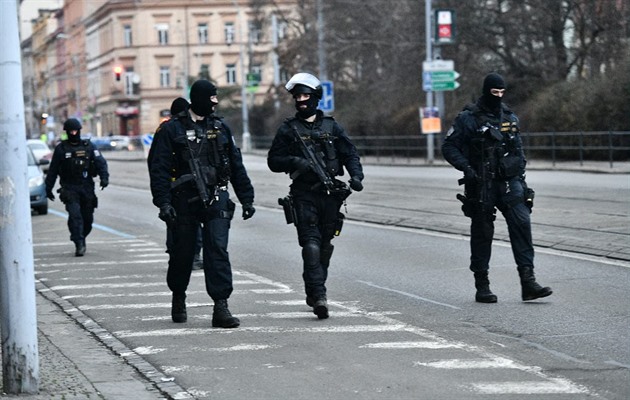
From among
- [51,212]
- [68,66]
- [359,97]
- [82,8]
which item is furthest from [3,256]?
[68,66]

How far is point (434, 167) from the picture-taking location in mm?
42719

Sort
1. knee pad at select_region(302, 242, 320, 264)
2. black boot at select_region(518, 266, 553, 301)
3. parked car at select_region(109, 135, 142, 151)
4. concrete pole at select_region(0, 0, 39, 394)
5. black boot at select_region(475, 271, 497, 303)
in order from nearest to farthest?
concrete pole at select_region(0, 0, 39, 394) → knee pad at select_region(302, 242, 320, 264) → black boot at select_region(518, 266, 553, 301) → black boot at select_region(475, 271, 497, 303) → parked car at select_region(109, 135, 142, 151)

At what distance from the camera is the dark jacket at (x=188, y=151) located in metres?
9.89

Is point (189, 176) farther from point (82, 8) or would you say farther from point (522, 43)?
point (82, 8)

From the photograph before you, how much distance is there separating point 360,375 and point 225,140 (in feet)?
9.13

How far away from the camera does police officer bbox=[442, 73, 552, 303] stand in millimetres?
10789

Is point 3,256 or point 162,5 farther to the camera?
point 162,5

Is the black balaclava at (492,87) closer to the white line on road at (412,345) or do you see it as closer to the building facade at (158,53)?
the white line on road at (412,345)

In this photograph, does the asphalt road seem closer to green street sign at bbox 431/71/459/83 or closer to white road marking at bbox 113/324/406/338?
white road marking at bbox 113/324/406/338

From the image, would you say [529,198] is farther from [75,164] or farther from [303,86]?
[75,164]

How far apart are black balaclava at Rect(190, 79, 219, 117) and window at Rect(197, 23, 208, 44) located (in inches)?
3622

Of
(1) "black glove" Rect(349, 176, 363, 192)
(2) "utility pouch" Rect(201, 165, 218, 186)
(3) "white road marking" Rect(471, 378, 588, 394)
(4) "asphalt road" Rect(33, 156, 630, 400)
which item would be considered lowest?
(4) "asphalt road" Rect(33, 156, 630, 400)

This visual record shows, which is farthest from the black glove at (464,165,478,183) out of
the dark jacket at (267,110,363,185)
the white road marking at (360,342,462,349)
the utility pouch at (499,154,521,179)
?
the white road marking at (360,342,462,349)

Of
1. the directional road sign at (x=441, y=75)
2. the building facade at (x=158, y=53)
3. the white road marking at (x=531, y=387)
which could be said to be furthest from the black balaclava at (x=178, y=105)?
the building facade at (x=158, y=53)
